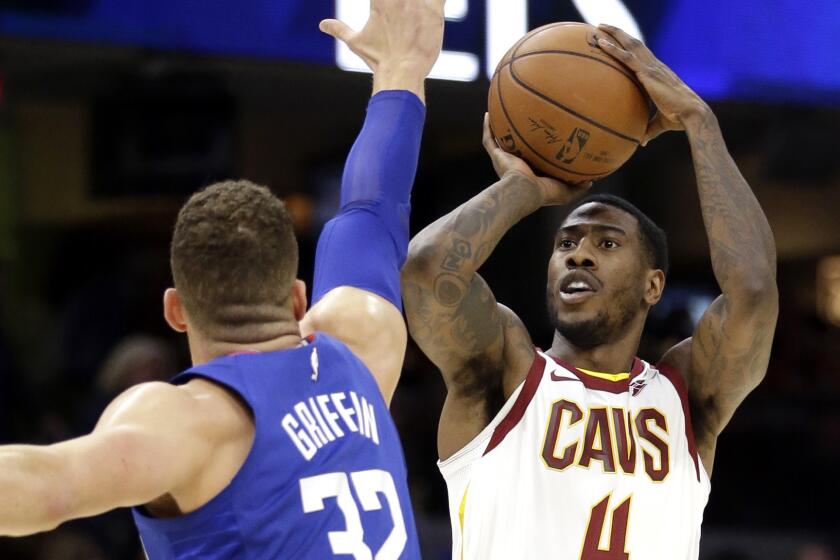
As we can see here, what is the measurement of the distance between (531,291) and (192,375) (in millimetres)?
6368

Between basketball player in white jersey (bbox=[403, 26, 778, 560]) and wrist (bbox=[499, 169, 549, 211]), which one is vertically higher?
A: wrist (bbox=[499, 169, 549, 211])

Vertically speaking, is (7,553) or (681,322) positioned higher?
(681,322)

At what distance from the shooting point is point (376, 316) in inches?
108

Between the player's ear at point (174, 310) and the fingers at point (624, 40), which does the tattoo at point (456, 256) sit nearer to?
the fingers at point (624, 40)

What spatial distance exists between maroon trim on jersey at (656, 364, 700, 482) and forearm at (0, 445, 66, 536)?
2404 millimetres

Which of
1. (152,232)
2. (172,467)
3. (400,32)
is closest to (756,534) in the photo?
(152,232)

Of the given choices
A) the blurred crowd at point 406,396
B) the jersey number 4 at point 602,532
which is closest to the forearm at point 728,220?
the jersey number 4 at point 602,532

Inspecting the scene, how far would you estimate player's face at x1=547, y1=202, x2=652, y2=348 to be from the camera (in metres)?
4.02

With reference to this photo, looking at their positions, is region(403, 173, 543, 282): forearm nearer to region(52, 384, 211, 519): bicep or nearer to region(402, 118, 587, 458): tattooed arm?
region(402, 118, 587, 458): tattooed arm

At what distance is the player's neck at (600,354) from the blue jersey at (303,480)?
63.7 inches

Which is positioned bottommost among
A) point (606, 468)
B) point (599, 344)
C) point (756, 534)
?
point (756, 534)

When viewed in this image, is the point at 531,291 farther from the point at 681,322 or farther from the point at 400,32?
the point at 400,32

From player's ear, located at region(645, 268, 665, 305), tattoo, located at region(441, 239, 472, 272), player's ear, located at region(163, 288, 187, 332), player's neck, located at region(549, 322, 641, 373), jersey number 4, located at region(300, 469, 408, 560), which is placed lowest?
jersey number 4, located at region(300, 469, 408, 560)

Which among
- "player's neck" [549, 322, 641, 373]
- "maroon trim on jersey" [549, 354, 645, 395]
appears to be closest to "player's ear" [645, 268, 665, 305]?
"player's neck" [549, 322, 641, 373]
